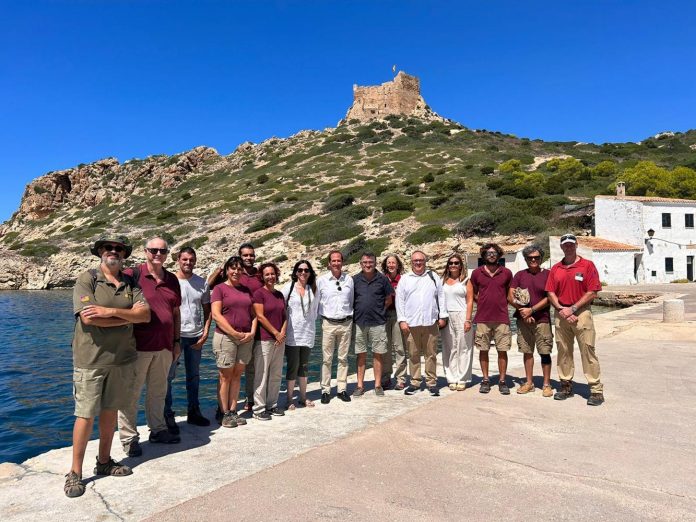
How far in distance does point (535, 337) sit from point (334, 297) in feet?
9.34

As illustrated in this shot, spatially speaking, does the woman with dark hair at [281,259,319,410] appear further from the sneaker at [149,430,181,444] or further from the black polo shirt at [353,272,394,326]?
the sneaker at [149,430,181,444]

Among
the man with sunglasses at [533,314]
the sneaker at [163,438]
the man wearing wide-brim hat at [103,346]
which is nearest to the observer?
the man wearing wide-brim hat at [103,346]

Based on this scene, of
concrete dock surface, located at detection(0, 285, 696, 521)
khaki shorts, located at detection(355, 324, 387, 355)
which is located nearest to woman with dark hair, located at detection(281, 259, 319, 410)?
concrete dock surface, located at detection(0, 285, 696, 521)

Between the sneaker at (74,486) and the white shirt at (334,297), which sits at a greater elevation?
the white shirt at (334,297)

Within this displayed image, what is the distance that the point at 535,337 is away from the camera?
21.2ft

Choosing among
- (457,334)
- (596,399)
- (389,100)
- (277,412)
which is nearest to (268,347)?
(277,412)

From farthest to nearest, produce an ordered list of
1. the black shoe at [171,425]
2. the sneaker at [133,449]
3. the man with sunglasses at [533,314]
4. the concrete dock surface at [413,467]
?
the man with sunglasses at [533,314]
the black shoe at [171,425]
the sneaker at [133,449]
the concrete dock surface at [413,467]

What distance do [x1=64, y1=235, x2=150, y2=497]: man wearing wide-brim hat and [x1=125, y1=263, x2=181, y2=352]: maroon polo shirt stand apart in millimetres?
406

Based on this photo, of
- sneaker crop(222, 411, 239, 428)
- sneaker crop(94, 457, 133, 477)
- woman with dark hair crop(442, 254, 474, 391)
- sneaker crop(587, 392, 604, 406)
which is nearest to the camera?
sneaker crop(94, 457, 133, 477)

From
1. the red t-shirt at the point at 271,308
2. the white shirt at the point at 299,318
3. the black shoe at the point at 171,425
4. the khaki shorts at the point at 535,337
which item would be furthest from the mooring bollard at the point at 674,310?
the black shoe at the point at 171,425

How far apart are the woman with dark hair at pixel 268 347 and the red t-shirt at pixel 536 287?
3.31 m

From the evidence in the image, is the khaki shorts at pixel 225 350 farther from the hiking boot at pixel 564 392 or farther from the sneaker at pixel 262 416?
the hiking boot at pixel 564 392

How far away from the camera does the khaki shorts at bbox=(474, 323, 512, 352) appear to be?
6475 millimetres

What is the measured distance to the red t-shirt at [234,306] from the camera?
524cm
